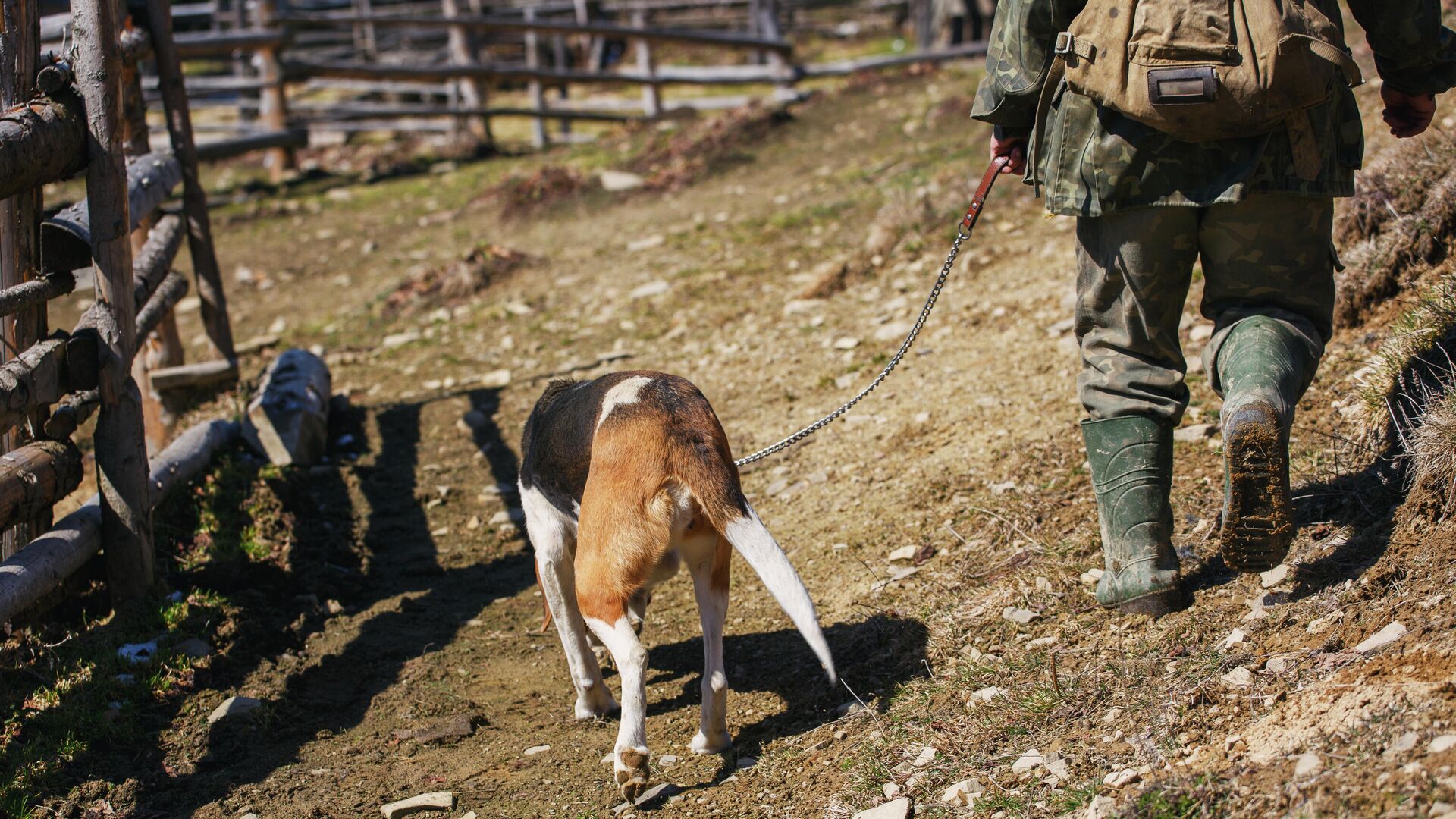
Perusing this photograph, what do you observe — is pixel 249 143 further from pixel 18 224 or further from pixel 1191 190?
pixel 1191 190

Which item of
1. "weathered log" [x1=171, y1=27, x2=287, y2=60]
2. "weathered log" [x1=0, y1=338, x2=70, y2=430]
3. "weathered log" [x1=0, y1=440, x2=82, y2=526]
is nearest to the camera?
"weathered log" [x1=0, y1=338, x2=70, y2=430]

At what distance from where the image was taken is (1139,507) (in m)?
3.72

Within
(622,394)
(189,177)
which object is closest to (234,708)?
(622,394)

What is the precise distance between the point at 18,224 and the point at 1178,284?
445 cm

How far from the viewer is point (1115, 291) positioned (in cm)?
368

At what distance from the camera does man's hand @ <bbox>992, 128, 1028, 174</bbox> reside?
4.00m

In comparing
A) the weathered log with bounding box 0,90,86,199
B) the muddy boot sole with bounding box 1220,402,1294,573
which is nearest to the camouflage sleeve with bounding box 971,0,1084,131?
the muddy boot sole with bounding box 1220,402,1294,573

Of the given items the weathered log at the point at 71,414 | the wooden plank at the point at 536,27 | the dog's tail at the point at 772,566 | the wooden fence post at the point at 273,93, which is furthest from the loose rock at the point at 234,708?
the wooden fence post at the point at 273,93

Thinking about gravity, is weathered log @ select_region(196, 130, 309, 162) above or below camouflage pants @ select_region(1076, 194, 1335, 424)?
below

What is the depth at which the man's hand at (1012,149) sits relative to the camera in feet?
13.1

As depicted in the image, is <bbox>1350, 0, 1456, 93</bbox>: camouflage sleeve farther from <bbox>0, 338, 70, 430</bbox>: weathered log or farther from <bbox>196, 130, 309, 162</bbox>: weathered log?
<bbox>196, 130, 309, 162</bbox>: weathered log

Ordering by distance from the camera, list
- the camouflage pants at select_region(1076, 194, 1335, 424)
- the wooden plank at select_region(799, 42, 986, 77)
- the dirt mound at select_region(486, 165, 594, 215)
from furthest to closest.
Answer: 1. the wooden plank at select_region(799, 42, 986, 77)
2. the dirt mound at select_region(486, 165, 594, 215)
3. the camouflage pants at select_region(1076, 194, 1335, 424)

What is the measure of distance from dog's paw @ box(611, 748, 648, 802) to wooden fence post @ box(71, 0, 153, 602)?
106 inches

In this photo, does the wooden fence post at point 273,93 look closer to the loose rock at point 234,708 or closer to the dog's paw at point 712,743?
the loose rock at point 234,708
